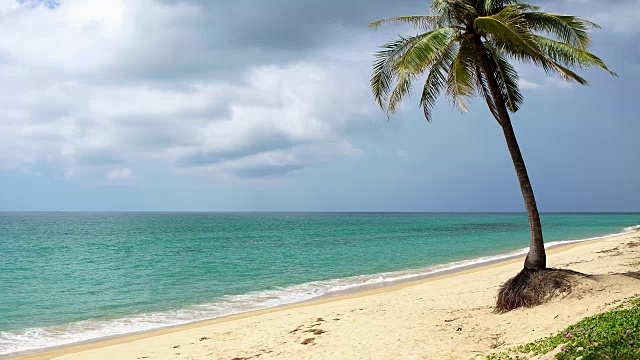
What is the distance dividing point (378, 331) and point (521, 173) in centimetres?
513

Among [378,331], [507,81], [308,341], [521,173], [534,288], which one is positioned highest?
[507,81]

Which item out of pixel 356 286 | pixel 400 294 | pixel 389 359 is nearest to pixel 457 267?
pixel 356 286

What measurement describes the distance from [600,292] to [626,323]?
3.11 metres

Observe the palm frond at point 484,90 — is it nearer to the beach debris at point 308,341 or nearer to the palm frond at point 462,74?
the palm frond at point 462,74

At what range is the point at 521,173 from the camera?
36.1ft

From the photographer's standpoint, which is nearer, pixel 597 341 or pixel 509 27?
pixel 597 341

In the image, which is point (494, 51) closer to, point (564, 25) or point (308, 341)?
point (564, 25)

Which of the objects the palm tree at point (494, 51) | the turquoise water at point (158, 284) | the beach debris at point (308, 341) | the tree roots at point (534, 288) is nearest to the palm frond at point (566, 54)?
the palm tree at point (494, 51)

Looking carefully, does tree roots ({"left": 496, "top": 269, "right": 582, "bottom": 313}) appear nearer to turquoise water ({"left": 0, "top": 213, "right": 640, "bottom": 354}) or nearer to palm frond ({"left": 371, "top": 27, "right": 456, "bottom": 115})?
palm frond ({"left": 371, "top": 27, "right": 456, "bottom": 115})

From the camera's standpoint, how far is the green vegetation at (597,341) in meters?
5.91

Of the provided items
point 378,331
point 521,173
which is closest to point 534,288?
point 521,173

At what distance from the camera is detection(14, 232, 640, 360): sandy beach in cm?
877

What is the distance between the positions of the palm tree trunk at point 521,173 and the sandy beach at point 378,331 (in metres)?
1.18

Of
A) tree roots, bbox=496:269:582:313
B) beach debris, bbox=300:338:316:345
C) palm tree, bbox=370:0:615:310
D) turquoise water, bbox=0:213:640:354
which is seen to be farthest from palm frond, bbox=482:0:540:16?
turquoise water, bbox=0:213:640:354
